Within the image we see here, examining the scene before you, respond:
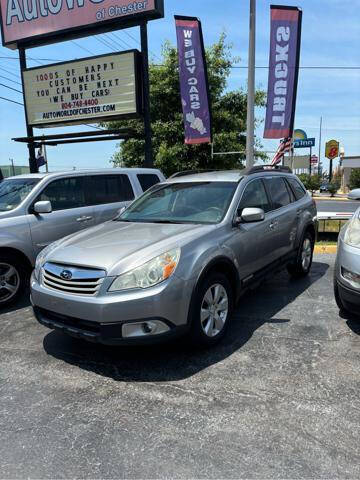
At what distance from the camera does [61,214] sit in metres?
6.07

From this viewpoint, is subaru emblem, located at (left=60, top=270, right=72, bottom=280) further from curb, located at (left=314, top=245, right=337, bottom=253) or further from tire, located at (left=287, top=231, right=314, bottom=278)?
curb, located at (left=314, top=245, right=337, bottom=253)

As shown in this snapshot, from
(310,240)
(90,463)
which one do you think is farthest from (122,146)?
(90,463)

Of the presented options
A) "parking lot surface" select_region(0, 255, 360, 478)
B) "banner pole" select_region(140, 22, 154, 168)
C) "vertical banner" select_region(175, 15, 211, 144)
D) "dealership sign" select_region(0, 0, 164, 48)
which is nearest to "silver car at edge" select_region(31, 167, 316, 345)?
"parking lot surface" select_region(0, 255, 360, 478)

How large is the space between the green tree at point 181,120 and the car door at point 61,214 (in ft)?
33.0

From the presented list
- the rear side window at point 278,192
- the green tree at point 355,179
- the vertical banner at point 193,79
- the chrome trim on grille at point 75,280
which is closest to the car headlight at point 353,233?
the rear side window at point 278,192

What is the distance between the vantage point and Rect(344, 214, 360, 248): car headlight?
420 cm

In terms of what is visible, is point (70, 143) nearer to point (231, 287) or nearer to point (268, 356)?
point (231, 287)

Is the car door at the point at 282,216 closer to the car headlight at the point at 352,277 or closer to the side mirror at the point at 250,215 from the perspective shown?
the side mirror at the point at 250,215

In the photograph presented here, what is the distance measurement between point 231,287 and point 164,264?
1.08m

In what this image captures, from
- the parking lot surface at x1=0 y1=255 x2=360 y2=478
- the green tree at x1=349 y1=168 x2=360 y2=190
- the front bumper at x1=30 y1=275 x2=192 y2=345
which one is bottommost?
the green tree at x1=349 y1=168 x2=360 y2=190

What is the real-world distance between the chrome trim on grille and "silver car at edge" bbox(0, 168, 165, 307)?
1.88 m

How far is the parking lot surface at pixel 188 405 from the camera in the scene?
2.49 metres

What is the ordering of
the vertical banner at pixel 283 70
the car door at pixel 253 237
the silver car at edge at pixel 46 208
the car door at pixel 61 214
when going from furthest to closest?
the vertical banner at pixel 283 70 → the car door at pixel 61 214 → the silver car at edge at pixel 46 208 → the car door at pixel 253 237

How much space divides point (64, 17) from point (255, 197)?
830cm
